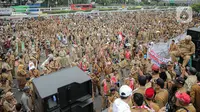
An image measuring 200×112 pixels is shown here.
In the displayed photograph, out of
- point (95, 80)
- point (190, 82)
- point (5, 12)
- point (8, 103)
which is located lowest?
point (95, 80)

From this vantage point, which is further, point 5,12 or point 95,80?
point 5,12

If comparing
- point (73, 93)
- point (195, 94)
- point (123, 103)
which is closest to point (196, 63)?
point (195, 94)

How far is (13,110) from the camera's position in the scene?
4.66 metres

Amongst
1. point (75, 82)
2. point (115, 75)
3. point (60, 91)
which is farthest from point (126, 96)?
point (115, 75)

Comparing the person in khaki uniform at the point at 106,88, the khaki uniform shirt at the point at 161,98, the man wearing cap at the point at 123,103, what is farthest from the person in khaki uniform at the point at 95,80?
the man wearing cap at the point at 123,103

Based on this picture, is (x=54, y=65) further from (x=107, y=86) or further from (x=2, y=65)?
(x=107, y=86)

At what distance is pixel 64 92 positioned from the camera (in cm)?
258

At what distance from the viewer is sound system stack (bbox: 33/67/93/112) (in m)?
2.61

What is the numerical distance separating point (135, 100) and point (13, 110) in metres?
3.43

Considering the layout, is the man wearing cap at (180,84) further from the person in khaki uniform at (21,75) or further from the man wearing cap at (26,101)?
the person in khaki uniform at (21,75)

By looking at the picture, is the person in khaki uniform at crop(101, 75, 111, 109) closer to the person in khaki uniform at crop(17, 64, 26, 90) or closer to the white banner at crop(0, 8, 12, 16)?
the person in khaki uniform at crop(17, 64, 26, 90)

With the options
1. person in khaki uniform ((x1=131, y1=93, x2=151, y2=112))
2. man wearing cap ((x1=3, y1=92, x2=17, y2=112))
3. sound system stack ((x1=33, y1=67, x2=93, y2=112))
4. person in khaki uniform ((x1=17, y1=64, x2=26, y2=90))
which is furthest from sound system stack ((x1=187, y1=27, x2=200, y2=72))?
person in khaki uniform ((x1=17, y1=64, x2=26, y2=90))

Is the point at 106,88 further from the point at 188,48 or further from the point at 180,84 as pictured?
the point at 188,48

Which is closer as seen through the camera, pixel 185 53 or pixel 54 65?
pixel 185 53
